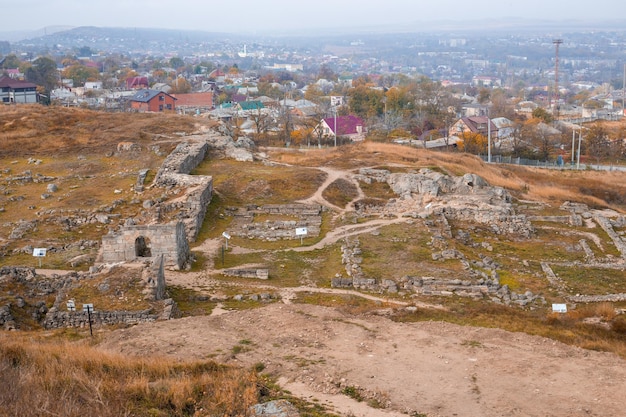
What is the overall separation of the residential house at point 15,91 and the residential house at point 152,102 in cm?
1313

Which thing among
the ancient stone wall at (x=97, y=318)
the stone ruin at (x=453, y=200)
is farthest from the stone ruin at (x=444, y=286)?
the stone ruin at (x=453, y=200)

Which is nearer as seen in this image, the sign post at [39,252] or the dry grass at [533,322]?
the dry grass at [533,322]

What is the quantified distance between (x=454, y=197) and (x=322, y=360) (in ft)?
74.8

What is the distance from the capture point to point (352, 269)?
92.8 feet

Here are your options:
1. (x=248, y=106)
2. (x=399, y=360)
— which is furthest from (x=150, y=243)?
(x=248, y=106)

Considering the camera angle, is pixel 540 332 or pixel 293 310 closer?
pixel 540 332

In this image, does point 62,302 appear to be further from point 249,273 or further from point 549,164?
point 549,164

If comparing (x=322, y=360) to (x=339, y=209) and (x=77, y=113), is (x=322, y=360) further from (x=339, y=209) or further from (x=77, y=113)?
(x=77, y=113)

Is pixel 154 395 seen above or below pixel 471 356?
above

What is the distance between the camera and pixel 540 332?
70.5 feet

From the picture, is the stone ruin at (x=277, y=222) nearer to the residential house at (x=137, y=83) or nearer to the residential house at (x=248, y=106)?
the residential house at (x=248, y=106)

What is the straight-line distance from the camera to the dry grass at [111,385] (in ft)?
43.3

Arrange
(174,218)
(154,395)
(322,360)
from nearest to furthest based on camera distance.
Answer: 1. (154,395)
2. (322,360)
3. (174,218)

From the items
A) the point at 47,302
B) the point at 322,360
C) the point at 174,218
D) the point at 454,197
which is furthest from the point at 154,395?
the point at 454,197
